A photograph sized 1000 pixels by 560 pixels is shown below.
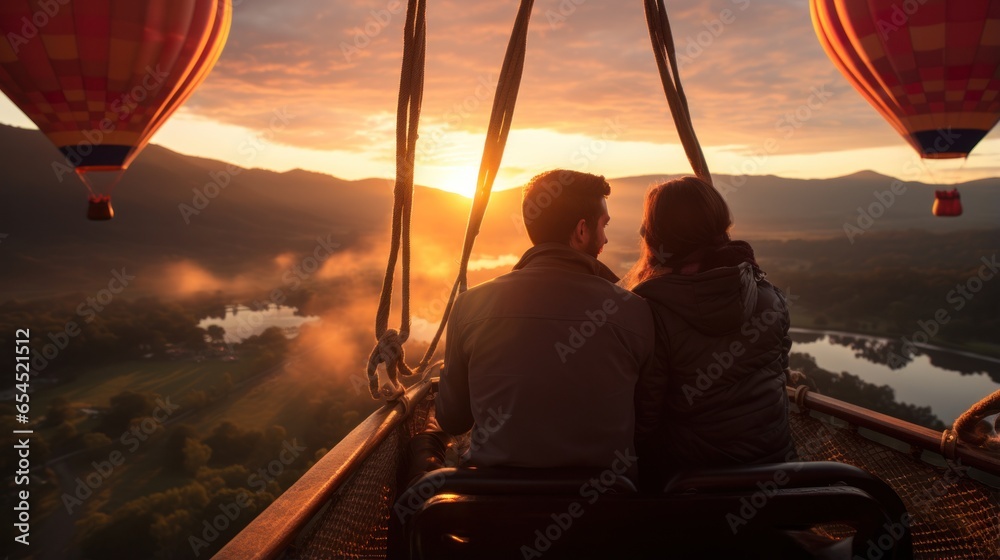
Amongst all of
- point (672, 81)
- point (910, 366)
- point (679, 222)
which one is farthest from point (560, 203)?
point (910, 366)

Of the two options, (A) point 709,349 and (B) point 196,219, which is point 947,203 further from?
(B) point 196,219

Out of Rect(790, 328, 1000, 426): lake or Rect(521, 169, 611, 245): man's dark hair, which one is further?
Rect(790, 328, 1000, 426): lake

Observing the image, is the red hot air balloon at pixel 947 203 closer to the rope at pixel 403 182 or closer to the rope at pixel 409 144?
the rope at pixel 409 144

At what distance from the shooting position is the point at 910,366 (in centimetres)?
5650

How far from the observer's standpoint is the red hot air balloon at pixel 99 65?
302 inches

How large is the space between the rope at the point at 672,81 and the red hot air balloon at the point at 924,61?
6.58m

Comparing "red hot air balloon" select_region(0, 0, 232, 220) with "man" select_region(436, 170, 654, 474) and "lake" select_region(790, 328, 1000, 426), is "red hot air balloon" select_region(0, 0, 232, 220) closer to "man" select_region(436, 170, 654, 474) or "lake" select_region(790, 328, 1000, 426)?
"man" select_region(436, 170, 654, 474)

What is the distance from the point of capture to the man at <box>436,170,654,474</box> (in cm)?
127

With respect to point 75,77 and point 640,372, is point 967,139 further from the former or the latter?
point 75,77

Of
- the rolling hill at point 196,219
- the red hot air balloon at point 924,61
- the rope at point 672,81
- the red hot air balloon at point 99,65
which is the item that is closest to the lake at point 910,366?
the rolling hill at point 196,219

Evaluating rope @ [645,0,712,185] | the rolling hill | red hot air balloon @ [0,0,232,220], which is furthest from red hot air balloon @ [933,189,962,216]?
the rolling hill

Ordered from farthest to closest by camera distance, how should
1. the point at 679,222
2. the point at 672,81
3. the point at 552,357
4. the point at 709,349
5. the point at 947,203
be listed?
the point at 947,203 → the point at 672,81 → the point at 679,222 → the point at 709,349 → the point at 552,357

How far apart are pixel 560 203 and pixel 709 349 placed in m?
0.44

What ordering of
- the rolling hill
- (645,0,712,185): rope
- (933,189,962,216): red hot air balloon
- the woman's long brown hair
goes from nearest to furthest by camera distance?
1. the woman's long brown hair
2. (645,0,712,185): rope
3. (933,189,962,216): red hot air balloon
4. the rolling hill
